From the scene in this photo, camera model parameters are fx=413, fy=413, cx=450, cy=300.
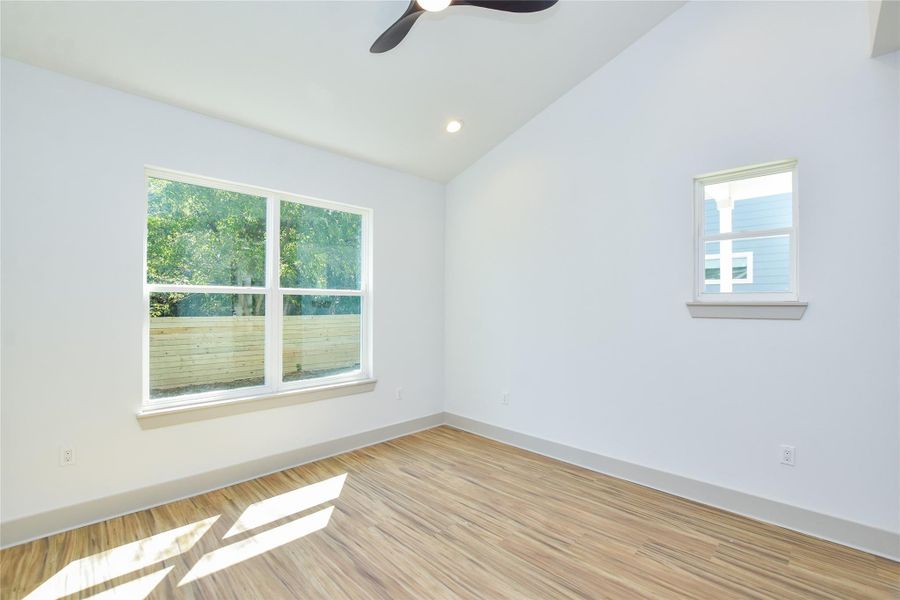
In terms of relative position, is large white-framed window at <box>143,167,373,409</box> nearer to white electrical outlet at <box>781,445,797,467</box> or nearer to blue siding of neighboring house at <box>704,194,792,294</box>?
blue siding of neighboring house at <box>704,194,792,294</box>

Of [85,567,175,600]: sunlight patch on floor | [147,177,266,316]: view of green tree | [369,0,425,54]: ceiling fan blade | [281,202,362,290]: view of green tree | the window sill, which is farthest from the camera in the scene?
[281,202,362,290]: view of green tree

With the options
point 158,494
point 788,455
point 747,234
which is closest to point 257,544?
point 158,494

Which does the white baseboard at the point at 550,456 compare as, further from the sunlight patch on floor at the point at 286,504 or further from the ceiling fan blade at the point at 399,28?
the ceiling fan blade at the point at 399,28

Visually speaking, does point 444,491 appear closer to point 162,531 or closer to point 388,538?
point 388,538

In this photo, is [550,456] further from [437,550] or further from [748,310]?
[748,310]

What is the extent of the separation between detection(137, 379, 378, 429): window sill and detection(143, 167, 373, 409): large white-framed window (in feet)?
0.18

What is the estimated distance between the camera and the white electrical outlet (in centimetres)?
248

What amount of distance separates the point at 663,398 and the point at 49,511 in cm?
392

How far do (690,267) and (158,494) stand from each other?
12.8 ft

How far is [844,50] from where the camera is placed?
2336 millimetres

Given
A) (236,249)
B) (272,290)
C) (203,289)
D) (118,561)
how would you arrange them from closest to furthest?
1. (118,561)
2. (203,289)
3. (236,249)
4. (272,290)

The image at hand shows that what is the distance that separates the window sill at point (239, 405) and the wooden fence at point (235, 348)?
0.17 meters

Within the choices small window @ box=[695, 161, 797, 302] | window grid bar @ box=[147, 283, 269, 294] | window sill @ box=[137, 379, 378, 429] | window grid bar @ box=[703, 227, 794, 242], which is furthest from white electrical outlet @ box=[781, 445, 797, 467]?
window grid bar @ box=[147, 283, 269, 294]

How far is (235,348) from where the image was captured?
3193 mm
